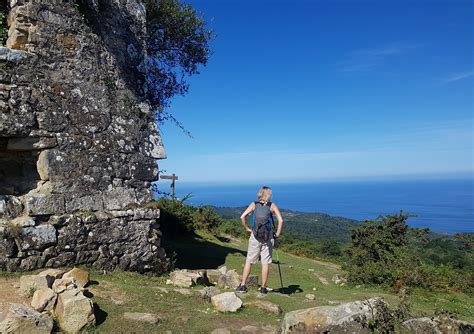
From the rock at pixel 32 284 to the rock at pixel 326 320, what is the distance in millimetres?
3534

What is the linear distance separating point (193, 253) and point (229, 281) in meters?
4.09

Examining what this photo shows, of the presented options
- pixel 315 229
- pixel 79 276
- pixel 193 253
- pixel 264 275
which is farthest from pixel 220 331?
pixel 315 229

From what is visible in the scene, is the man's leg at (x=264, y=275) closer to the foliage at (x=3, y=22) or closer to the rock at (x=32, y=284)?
the rock at (x=32, y=284)

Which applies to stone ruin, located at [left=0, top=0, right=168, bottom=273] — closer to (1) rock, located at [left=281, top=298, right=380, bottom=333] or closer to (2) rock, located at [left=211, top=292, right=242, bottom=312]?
(2) rock, located at [left=211, top=292, right=242, bottom=312]

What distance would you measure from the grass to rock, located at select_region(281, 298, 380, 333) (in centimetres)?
96

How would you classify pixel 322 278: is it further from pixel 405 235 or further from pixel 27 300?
pixel 27 300

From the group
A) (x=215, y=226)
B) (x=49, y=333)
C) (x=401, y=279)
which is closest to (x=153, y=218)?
(x=49, y=333)

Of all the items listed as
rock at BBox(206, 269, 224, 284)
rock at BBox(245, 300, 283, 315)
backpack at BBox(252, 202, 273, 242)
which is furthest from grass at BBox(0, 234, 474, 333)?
backpack at BBox(252, 202, 273, 242)

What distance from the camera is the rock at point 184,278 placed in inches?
308

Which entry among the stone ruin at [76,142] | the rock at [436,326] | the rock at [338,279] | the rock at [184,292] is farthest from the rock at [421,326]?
the rock at [338,279]

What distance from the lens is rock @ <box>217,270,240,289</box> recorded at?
815 cm

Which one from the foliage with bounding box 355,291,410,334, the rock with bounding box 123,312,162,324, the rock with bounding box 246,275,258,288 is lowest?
the rock with bounding box 246,275,258,288

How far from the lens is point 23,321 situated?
415 centimetres

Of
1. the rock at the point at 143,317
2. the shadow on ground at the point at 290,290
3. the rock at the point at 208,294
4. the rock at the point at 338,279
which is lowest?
the rock at the point at 338,279
